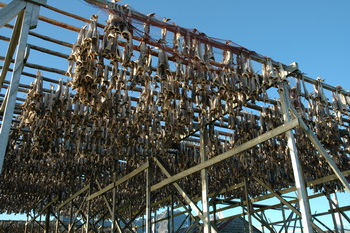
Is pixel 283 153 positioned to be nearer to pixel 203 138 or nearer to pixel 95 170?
pixel 203 138

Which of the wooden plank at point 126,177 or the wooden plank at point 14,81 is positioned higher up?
the wooden plank at point 126,177

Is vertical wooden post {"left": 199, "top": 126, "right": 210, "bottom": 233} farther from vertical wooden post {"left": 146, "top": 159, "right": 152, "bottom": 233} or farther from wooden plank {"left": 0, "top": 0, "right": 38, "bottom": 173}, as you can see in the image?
wooden plank {"left": 0, "top": 0, "right": 38, "bottom": 173}

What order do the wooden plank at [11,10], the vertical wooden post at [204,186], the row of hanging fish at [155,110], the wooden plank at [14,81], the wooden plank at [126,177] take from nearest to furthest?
1. the wooden plank at [14,81]
2. the wooden plank at [11,10]
3. the row of hanging fish at [155,110]
4. the vertical wooden post at [204,186]
5. the wooden plank at [126,177]

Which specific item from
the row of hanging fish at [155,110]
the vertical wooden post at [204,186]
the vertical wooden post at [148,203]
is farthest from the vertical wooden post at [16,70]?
the vertical wooden post at [148,203]

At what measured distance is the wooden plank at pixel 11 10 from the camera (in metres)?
4.61

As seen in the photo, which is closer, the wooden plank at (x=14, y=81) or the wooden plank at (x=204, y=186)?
the wooden plank at (x=14, y=81)

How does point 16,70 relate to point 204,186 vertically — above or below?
above

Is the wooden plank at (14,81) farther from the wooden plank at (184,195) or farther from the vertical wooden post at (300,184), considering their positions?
the wooden plank at (184,195)

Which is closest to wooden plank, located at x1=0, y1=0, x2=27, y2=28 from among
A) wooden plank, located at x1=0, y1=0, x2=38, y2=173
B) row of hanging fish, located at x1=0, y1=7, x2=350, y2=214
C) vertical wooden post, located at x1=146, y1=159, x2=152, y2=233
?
wooden plank, located at x1=0, y1=0, x2=38, y2=173

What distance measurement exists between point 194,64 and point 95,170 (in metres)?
8.99

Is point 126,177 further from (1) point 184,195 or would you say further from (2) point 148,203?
(1) point 184,195

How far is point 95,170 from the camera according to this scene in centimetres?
1493

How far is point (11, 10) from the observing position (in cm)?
483

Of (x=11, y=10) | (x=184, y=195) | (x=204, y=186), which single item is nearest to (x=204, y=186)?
(x=204, y=186)
